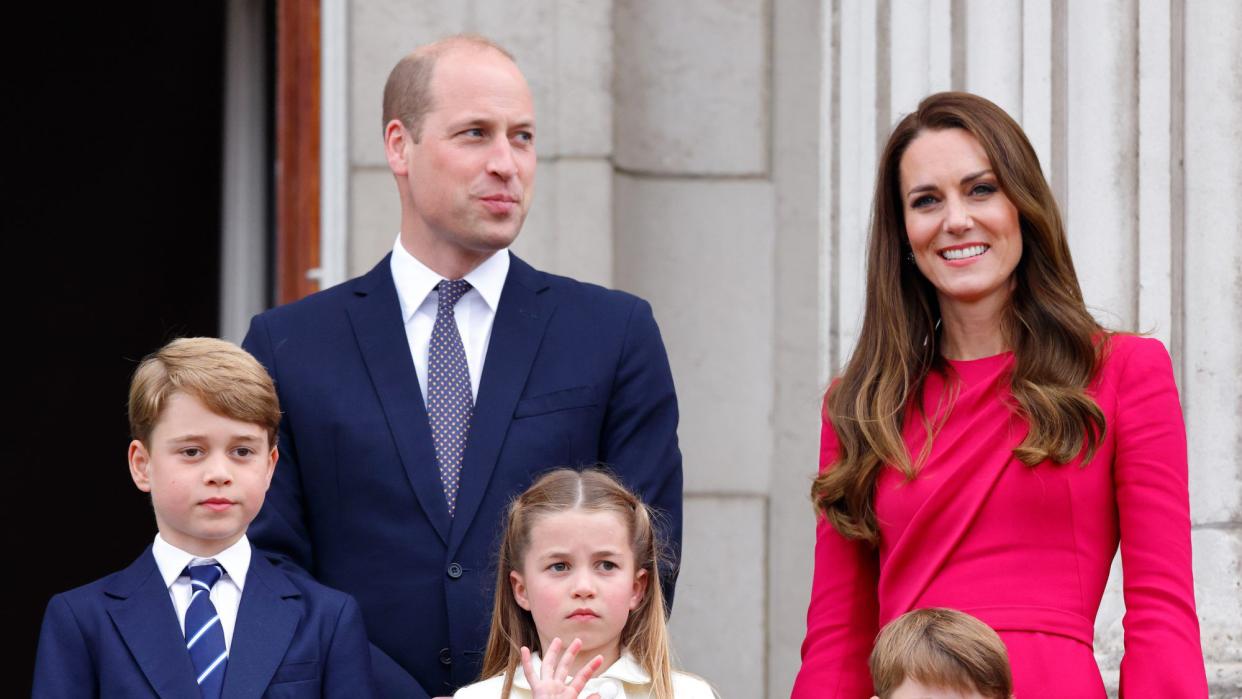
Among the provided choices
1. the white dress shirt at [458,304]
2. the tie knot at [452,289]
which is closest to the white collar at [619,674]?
→ the white dress shirt at [458,304]

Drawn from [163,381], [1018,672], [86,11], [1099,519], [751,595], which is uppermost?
[86,11]

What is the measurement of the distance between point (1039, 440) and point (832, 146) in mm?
2331

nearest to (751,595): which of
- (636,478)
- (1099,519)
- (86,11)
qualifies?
(636,478)

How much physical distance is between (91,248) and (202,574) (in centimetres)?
520

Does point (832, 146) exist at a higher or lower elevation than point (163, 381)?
higher

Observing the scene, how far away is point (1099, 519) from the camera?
9.43ft

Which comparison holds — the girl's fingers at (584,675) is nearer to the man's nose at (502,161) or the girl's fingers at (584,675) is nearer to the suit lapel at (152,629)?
the suit lapel at (152,629)

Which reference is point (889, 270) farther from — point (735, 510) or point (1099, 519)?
point (735, 510)

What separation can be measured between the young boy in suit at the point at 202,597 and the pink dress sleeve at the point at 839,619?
29.1 inches

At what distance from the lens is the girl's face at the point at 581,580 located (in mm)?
2891

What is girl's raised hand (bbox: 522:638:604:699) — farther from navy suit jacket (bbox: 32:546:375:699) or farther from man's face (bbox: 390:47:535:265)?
man's face (bbox: 390:47:535:265)

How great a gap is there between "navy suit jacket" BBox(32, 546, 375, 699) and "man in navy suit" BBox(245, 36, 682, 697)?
21 centimetres

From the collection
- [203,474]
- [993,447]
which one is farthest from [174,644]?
[993,447]

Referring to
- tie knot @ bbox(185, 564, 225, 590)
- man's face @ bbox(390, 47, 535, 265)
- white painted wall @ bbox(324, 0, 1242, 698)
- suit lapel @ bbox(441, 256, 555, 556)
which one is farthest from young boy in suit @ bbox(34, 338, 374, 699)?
white painted wall @ bbox(324, 0, 1242, 698)
